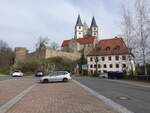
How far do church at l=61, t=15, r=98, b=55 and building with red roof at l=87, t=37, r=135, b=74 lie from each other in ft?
67.5

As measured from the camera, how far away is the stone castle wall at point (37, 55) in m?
71.8

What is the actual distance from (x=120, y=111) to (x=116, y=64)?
5841 cm

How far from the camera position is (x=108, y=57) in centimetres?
6625

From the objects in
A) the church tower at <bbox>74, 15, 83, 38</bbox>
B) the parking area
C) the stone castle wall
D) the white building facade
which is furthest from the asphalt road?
the church tower at <bbox>74, 15, 83, 38</bbox>

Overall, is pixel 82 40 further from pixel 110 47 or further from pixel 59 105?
pixel 59 105

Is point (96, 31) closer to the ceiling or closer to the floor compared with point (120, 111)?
closer to the ceiling

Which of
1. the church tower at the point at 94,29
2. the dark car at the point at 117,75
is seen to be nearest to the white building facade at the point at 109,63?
the dark car at the point at 117,75

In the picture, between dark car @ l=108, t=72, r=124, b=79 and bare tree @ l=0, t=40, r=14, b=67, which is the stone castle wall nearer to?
bare tree @ l=0, t=40, r=14, b=67

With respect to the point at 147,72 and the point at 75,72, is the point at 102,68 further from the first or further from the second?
the point at 147,72

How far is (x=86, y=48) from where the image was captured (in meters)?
95.2

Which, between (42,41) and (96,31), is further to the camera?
(96,31)

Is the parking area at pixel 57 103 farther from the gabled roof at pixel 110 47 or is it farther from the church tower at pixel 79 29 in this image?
the church tower at pixel 79 29

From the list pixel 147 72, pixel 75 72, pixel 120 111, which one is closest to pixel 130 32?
pixel 147 72

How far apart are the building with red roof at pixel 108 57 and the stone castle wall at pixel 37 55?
1200cm
